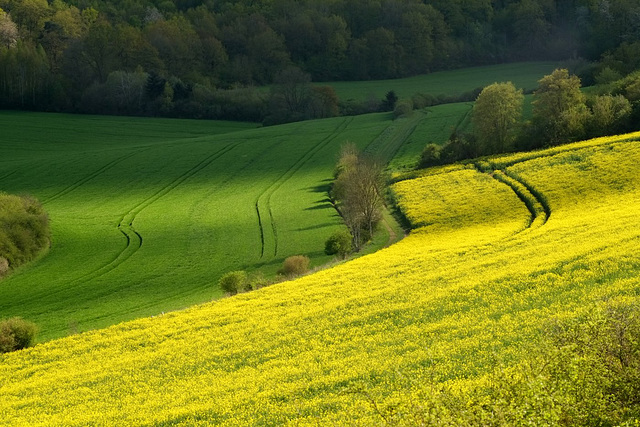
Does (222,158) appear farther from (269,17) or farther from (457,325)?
(269,17)

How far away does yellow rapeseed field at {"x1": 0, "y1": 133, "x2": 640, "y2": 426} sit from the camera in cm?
1966

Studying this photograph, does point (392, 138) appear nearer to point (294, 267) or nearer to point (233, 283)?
point (294, 267)

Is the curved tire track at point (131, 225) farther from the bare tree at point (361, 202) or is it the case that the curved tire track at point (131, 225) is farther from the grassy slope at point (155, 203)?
the bare tree at point (361, 202)

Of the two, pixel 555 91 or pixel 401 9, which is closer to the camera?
pixel 555 91

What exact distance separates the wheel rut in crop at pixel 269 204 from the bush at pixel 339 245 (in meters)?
4.96

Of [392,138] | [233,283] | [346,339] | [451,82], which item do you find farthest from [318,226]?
[451,82]

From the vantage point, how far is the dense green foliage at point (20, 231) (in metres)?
54.2

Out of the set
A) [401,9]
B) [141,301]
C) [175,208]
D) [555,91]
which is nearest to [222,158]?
[175,208]

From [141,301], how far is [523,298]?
88.3 ft

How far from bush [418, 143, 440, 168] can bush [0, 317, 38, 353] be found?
50.9 m

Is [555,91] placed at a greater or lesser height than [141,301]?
greater

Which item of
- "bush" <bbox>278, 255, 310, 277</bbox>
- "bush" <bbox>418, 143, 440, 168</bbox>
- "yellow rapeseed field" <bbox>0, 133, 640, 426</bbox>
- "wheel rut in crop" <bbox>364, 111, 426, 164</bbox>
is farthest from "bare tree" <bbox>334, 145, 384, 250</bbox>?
"wheel rut in crop" <bbox>364, 111, 426, 164</bbox>

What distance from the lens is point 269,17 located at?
168750 mm

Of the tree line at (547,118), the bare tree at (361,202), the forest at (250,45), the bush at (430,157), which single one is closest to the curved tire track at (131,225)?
the bare tree at (361,202)
